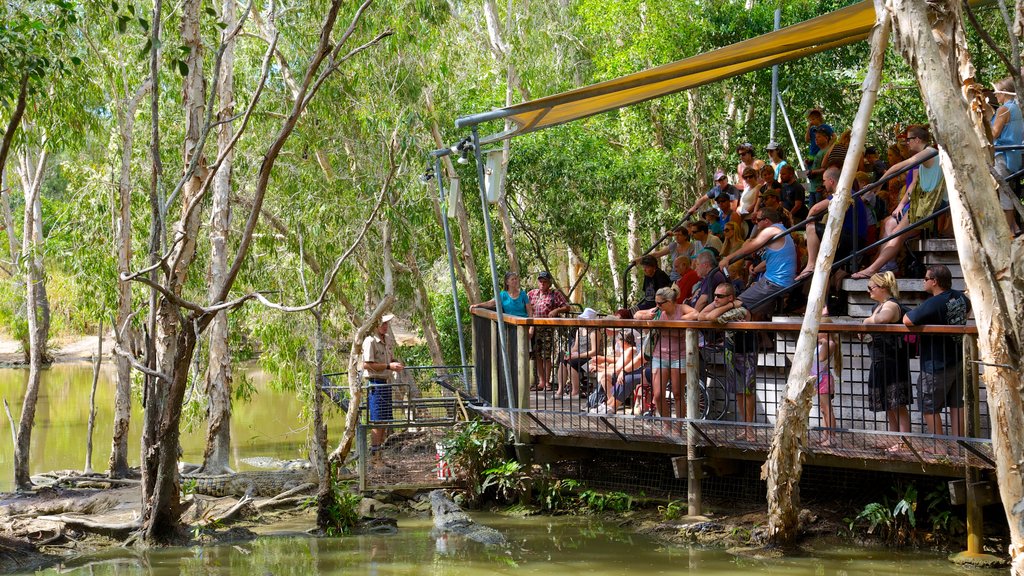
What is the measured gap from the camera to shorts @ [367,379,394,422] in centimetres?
1155

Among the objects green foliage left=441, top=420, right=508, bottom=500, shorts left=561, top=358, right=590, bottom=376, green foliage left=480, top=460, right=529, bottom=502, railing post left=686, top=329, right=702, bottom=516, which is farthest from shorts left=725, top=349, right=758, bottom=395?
green foliage left=441, top=420, right=508, bottom=500

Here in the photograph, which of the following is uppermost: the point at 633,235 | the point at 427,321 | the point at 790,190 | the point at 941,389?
the point at 633,235

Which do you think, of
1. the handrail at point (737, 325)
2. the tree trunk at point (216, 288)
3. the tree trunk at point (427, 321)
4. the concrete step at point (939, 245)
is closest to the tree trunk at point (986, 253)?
the handrail at point (737, 325)

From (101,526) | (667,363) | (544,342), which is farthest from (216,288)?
(667,363)

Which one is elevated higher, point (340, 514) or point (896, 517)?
point (896, 517)

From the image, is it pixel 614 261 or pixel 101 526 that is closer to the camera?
pixel 101 526

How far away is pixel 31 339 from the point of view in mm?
13516

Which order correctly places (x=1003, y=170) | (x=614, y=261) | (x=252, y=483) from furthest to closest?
(x=614, y=261), (x=252, y=483), (x=1003, y=170)

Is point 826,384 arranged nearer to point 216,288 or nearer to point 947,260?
point 947,260

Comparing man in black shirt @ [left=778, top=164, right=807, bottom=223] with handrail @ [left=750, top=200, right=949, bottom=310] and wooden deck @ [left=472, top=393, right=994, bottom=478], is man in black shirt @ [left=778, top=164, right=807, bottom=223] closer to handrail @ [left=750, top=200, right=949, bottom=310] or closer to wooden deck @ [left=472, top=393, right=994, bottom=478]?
handrail @ [left=750, top=200, right=949, bottom=310]

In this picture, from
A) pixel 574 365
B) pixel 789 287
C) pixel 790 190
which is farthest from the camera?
pixel 790 190

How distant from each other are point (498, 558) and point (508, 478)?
5.50ft

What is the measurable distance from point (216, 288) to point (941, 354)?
8.79 m

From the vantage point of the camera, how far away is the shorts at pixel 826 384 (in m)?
7.89
